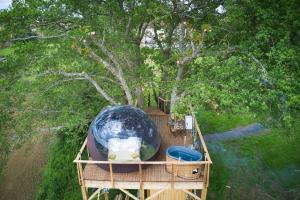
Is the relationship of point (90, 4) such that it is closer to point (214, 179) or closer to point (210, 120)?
point (214, 179)

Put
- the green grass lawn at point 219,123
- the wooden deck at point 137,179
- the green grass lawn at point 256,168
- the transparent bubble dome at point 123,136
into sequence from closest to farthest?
the transparent bubble dome at point 123,136 → the wooden deck at point 137,179 → the green grass lawn at point 256,168 → the green grass lawn at point 219,123

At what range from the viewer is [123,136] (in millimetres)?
12289

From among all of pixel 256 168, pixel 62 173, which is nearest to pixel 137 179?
pixel 62 173

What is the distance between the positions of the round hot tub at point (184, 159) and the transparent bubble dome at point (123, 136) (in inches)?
28.6

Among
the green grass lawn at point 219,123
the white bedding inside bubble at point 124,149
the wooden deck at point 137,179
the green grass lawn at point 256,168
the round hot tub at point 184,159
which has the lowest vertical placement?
the green grass lawn at point 256,168

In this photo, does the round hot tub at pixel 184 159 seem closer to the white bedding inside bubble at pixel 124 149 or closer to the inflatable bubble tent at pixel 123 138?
the inflatable bubble tent at pixel 123 138

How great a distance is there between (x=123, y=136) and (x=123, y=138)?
0.27ft

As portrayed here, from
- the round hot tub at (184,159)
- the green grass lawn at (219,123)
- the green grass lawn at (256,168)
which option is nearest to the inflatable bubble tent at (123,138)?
the round hot tub at (184,159)

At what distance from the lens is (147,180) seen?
12.1 meters

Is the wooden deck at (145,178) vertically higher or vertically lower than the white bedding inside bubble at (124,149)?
lower

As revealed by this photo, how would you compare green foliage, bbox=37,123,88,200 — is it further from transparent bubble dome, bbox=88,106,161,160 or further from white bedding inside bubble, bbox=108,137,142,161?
white bedding inside bubble, bbox=108,137,142,161

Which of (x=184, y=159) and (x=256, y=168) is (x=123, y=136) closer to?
(x=184, y=159)

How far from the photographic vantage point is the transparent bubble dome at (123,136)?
466 inches

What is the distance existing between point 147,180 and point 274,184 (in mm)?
10935
